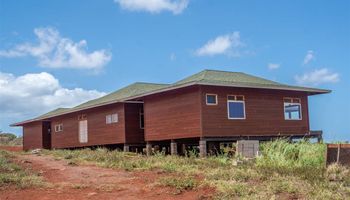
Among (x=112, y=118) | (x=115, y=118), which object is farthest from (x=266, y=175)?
(x=112, y=118)

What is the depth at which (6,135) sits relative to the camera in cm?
6159

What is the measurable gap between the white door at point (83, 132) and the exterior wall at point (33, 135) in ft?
27.0

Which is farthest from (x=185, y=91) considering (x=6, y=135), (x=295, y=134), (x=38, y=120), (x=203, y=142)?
(x=6, y=135)

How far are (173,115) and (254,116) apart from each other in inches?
155

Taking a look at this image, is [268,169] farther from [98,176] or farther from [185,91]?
[185,91]

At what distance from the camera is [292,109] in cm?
2628

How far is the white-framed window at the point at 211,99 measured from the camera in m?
22.4

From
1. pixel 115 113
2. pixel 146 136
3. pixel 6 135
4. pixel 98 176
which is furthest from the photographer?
pixel 6 135

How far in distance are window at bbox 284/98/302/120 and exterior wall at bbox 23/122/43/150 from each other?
2148 centimetres

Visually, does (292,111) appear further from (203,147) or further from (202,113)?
(203,147)

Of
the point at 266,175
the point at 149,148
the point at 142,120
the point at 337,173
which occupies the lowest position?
the point at 337,173

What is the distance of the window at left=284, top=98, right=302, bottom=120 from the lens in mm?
25766

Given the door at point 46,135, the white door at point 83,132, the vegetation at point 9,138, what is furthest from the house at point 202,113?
the vegetation at point 9,138

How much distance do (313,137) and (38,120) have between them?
2202 cm
